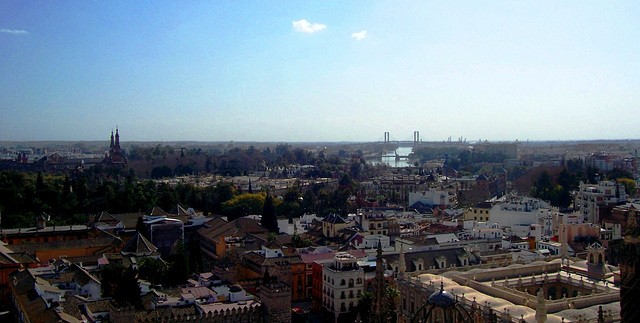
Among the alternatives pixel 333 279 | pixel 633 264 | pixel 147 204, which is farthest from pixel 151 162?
pixel 633 264

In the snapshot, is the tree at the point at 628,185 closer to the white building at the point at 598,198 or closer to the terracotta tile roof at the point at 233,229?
the white building at the point at 598,198

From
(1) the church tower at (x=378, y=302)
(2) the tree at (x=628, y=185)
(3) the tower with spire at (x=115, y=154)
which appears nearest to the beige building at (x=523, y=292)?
(1) the church tower at (x=378, y=302)

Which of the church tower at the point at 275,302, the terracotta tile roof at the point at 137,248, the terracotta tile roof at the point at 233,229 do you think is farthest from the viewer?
the terracotta tile roof at the point at 233,229

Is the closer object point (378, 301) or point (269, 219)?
point (378, 301)

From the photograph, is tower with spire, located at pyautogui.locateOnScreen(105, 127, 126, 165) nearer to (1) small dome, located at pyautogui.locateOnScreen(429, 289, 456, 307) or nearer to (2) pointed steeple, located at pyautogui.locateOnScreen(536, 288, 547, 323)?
(2) pointed steeple, located at pyautogui.locateOnScreen(536, 288, 547, 323)

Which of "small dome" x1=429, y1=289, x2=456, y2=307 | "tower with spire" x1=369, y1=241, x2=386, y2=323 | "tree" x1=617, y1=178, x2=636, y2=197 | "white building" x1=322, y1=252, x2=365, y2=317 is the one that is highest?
"small dome" x1=429, y1=289, x2=456, y2=307

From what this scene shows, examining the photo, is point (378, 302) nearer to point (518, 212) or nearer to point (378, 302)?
point (378, 302)

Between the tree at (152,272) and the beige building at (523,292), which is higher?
the beige building at (523,292)

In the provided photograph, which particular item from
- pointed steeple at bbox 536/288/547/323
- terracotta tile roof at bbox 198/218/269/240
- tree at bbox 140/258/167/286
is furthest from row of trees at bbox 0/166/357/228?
pointed steeple at bbox 536/288/547/323

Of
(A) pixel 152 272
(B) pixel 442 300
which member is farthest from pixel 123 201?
(B) pixel 442 300

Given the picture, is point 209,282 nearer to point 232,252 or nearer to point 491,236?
point 232,252

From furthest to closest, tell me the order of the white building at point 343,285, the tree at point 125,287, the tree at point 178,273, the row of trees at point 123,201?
the row of trees at point 123,201, the tree at point 178,273, the white building at point 343,285, the tree at point 125,287
